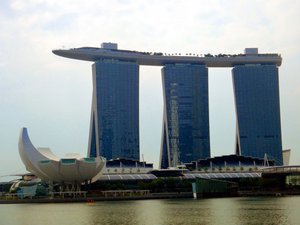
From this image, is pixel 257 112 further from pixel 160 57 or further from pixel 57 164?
pixel 57 164

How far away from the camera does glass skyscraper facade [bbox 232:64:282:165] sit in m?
161

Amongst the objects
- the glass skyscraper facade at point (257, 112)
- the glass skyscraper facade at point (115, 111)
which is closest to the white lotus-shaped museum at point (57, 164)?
the glass skyscraper facade at point (115, 111)

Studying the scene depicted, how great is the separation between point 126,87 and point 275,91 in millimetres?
41547

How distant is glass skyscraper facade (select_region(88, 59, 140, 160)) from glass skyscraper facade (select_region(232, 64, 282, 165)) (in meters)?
28.0

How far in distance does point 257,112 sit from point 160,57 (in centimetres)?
Result: 3029

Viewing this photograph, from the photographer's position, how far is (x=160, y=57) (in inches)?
6334

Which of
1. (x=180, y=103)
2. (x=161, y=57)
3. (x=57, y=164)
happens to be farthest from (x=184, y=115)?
(x=57, y=164)

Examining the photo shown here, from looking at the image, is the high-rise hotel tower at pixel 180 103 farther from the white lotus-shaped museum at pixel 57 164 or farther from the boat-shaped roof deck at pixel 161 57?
the white lotus-shaped museum at pixel 57 164

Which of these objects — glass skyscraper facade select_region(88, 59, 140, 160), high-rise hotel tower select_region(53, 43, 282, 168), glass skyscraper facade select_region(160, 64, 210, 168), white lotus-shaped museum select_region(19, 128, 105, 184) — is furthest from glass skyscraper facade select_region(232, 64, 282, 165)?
white lotus-shaped museum select_region(19, 128, 105, 184)

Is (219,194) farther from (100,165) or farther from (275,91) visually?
(275,91)

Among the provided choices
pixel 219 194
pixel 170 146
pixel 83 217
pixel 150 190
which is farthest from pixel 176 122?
pixel 83 217

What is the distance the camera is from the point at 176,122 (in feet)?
526

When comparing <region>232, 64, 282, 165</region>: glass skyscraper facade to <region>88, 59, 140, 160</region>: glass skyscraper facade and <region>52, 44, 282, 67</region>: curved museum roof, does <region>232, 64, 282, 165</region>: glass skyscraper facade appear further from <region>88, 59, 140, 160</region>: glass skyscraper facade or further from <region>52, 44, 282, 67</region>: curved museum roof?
<region>88, 59, 140, 160</region>: glass skyscraper facade

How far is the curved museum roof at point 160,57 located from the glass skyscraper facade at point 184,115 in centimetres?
219
